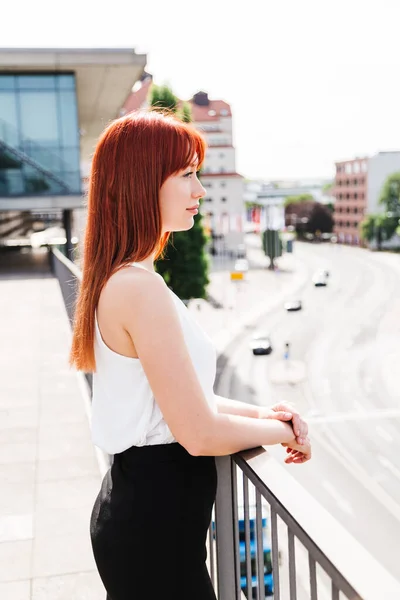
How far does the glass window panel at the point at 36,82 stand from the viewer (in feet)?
71.4

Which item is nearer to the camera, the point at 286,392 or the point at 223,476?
the point at 223,476

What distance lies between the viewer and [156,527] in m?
1.46

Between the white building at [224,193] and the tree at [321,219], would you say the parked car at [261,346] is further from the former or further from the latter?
the tree at [321,219]

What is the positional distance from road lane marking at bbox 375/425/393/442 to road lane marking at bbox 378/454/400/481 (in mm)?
1566

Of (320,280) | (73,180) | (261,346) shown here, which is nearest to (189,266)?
(73,180)

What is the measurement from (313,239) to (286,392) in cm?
7574

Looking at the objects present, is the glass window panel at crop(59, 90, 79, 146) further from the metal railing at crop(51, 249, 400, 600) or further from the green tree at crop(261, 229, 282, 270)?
the green tree at crop(261, 229, 282, 270)

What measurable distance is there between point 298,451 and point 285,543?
0.92 ft

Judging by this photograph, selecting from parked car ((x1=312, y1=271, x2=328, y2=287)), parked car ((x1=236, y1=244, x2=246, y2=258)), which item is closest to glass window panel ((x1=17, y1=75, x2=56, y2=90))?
→ parked car ((x1=312, y1=271, x2=328, y2=287))

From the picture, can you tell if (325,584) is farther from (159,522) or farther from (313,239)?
(313,239)

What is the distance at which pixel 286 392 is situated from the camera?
31.6 meters

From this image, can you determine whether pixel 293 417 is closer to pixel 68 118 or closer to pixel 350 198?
pixel 68 118

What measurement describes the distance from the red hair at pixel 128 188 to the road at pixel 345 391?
1083 cm

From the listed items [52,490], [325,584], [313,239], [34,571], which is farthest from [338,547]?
[313,239]
